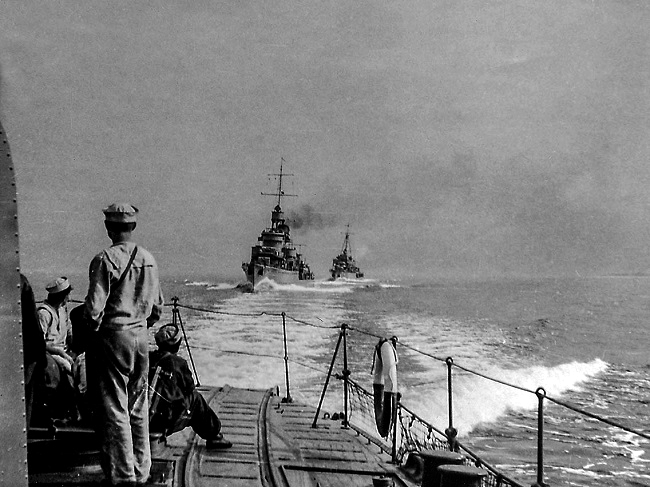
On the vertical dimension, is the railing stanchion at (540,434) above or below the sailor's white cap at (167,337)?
below

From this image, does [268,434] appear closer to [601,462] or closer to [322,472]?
[322,472]

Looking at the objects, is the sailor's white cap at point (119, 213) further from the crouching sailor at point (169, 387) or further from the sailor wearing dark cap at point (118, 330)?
the crouching sailor at point (169, 387)

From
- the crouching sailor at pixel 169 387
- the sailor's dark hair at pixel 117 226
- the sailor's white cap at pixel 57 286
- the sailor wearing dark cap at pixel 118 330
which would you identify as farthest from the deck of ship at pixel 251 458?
the sailor's dark hair at pixel 117 226

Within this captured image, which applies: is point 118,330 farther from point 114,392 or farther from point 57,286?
point 57,286

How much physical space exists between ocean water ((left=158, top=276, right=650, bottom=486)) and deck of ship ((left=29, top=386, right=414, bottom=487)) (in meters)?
0.90

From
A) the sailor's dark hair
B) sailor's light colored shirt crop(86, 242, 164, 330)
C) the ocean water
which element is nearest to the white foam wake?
the ocean water

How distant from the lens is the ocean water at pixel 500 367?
483 inches

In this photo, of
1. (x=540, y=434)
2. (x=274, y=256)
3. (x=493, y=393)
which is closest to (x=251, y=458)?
(x=540, y=434)

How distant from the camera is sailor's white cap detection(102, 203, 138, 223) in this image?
349 cm

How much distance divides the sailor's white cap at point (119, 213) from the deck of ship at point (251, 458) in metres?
1.29

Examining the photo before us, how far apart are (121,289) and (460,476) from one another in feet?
6.45

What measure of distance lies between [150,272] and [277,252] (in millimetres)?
44396

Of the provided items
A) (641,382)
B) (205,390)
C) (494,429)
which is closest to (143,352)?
(205,390)

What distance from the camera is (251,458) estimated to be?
4.56m
